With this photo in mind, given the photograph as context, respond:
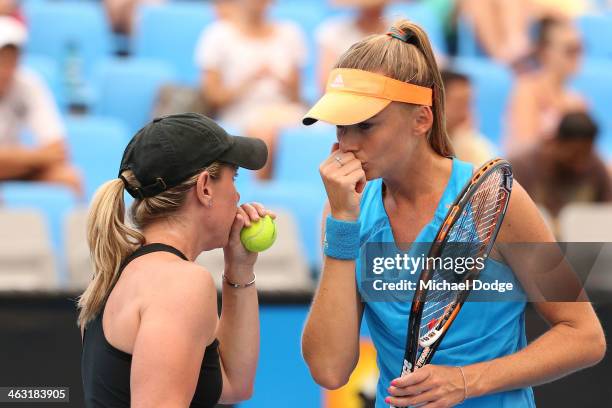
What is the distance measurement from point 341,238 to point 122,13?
5458 mm

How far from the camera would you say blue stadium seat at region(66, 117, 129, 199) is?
5.67 m

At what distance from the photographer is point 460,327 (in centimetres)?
245

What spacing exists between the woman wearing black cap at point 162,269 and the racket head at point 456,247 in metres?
0.44

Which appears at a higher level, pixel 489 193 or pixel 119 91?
pixel 489 193

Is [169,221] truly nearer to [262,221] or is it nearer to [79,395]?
[262,221]

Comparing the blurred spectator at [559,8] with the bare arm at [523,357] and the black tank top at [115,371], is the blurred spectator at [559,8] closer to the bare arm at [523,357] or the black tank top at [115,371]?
the bare arm at [523,357]

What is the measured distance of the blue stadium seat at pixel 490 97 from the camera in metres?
6.93

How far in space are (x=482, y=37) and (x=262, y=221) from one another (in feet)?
17.7

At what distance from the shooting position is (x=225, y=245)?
2.53 meters

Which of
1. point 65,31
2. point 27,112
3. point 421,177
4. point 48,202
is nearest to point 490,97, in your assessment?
point 65,31

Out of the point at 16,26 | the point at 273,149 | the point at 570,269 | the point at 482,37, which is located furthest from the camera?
the point at 482,37

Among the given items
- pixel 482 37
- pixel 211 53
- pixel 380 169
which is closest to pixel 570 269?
pixel 380 169

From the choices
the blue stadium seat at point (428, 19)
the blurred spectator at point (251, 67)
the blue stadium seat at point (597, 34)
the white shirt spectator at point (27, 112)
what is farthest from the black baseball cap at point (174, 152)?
the blue stadium seat at point (597, 34)

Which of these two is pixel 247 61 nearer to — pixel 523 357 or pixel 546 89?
pixel 546 89
